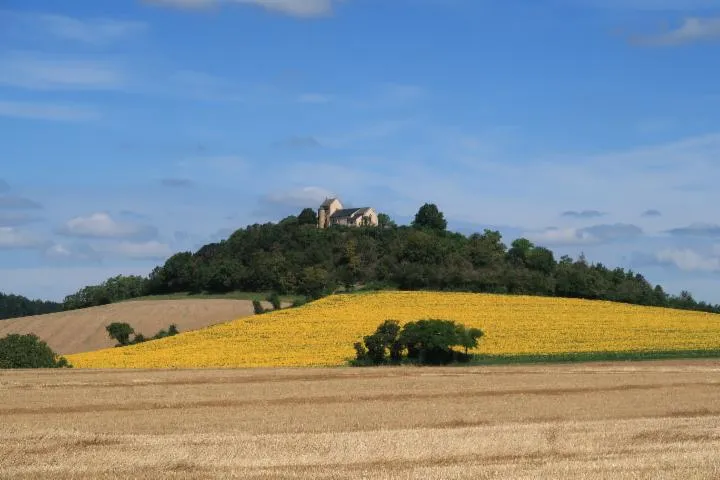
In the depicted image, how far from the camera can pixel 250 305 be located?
102 meters

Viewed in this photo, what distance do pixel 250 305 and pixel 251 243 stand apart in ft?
114

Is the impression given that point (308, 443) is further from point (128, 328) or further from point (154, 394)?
point (128, 328)

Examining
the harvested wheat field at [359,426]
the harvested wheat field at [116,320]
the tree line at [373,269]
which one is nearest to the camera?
the harvested wheat field at [359,426]

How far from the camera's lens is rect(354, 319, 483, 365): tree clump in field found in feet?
179

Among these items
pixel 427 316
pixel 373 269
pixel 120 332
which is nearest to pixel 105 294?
pixel 373 269

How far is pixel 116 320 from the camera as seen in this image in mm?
93625

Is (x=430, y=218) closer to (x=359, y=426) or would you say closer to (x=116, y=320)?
(x=116, y=320)

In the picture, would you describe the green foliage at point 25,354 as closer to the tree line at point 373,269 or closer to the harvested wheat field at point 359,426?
the harvested wheat field at point 359,426

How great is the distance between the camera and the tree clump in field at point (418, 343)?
179 feet

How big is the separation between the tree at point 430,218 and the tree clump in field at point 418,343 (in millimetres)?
112538

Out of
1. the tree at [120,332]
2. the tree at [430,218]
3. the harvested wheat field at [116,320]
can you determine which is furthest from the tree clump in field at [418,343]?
the tree at [430,218]

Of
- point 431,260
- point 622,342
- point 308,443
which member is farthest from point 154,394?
point 431,260

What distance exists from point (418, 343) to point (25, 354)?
70.1ft

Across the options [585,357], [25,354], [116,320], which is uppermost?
[116,320]
